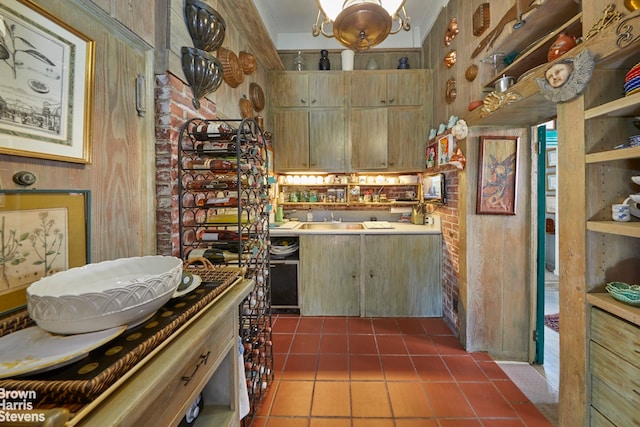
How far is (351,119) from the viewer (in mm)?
3326

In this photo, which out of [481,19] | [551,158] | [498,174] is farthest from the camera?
[551,158]

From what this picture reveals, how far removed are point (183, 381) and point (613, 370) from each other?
165cm

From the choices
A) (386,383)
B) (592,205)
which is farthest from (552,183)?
(386,383)

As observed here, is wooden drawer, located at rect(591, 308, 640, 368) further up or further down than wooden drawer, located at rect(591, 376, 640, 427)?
further up

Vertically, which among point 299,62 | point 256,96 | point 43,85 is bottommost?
point 43,85

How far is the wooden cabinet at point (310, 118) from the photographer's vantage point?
3.33 metres

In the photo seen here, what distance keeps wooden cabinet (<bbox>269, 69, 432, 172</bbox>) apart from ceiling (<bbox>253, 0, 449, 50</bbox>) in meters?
0.55

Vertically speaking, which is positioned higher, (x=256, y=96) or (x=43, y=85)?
(x=256, y=96)

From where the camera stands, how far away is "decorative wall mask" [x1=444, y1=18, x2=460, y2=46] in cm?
249

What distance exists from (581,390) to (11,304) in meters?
2.21

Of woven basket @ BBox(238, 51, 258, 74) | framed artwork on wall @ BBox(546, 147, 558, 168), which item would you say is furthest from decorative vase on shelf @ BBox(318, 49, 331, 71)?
framed artwork on wall @ BBox(546, 147, 558, 168)

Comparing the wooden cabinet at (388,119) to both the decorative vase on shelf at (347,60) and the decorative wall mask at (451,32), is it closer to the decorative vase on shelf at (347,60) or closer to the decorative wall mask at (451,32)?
the decorative vase on shelf at (347,60)

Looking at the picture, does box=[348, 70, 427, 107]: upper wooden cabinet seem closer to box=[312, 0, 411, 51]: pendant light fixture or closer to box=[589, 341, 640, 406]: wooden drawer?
box=[312, 0, 411, 51]: pendant light fixture

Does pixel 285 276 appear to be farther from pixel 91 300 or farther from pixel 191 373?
pixel 91 300
